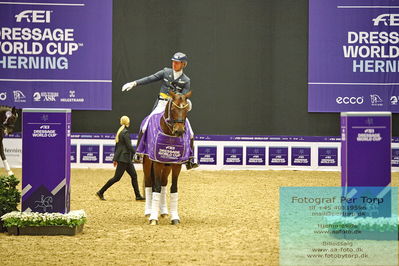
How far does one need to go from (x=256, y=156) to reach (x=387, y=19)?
552 centimetres

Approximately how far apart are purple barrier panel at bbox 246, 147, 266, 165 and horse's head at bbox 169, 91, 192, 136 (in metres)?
10.9

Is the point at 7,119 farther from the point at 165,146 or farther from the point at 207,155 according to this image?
the point at 165,146

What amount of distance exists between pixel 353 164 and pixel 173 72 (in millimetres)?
3859

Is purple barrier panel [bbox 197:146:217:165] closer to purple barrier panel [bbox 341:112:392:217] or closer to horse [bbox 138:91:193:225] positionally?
horse [bbox 138:91:193:225]

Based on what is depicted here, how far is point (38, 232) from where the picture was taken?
1141 centimetres

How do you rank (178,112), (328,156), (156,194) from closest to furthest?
(178,112) < (156,194) < (328,156)

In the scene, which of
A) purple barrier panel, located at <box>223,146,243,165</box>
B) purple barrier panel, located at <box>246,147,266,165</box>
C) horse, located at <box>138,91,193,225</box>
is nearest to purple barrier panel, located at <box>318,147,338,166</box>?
purple barrier panel, located at <box>246,147,266,165</box>

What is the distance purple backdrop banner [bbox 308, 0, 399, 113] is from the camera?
2225cm

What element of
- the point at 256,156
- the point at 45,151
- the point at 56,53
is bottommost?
the point at 256,156


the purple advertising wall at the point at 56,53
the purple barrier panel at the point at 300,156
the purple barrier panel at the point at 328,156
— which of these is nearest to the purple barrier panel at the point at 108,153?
the purple advertising wall at the point at 56,53

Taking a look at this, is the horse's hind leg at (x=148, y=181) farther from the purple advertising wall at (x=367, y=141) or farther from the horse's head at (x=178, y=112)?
the purple advertising wall at (x=367, y=141)

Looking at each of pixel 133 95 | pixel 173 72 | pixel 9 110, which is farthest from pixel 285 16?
pixel 173 72

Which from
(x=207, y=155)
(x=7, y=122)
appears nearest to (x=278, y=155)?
(x=207, y=155)

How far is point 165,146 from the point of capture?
1230cm
